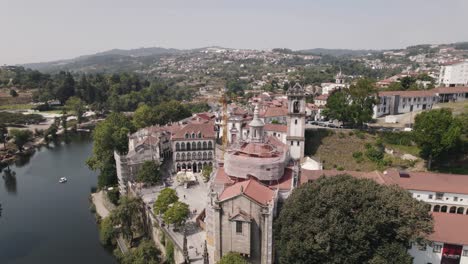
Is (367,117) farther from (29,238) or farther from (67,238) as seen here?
(29,238)

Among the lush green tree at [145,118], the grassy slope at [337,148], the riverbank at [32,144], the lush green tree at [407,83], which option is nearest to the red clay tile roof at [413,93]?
the lush green tree at [407,83]

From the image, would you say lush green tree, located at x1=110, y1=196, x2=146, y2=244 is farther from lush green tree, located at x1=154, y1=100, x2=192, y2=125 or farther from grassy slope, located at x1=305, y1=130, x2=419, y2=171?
lush green tree, located at x1=154, y1=100, x2=192, y2=125

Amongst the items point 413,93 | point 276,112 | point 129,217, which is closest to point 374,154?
point 276,112

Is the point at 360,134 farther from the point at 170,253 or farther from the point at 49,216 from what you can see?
the point at 49,216

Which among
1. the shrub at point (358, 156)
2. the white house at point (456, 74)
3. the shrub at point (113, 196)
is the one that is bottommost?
the shrub at point (113, 196)

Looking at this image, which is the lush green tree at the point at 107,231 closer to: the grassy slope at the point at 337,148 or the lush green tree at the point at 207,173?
the lush green tree at the point at 207,173
